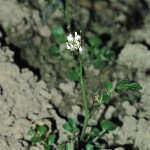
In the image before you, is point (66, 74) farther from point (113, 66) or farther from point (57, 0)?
point (57, 0)

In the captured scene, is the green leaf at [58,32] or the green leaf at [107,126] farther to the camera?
the green leaf at [58,32]

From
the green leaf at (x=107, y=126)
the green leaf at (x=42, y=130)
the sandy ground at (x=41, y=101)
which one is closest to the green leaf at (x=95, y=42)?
the sandy ground at (x=41, y=101)

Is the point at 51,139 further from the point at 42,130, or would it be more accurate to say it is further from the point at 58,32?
the point at 58,32

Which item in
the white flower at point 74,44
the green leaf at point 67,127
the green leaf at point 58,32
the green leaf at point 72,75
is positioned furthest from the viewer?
the green leaf at point 58,32

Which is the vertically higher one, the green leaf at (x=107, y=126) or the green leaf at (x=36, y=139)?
the green leaf at (x=107, y=126)

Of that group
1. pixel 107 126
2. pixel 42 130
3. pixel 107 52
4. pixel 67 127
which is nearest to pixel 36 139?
pixel 42 130

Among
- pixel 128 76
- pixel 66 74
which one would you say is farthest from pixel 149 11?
pixel 66 74

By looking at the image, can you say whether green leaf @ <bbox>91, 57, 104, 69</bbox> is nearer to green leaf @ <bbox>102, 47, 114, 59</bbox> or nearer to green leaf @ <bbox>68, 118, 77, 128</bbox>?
green leaf @ <bbox>102, 47, 114, 59</bbox>

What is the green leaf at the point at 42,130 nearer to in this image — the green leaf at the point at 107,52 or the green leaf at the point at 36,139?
the green leaf at the point at 36,139
